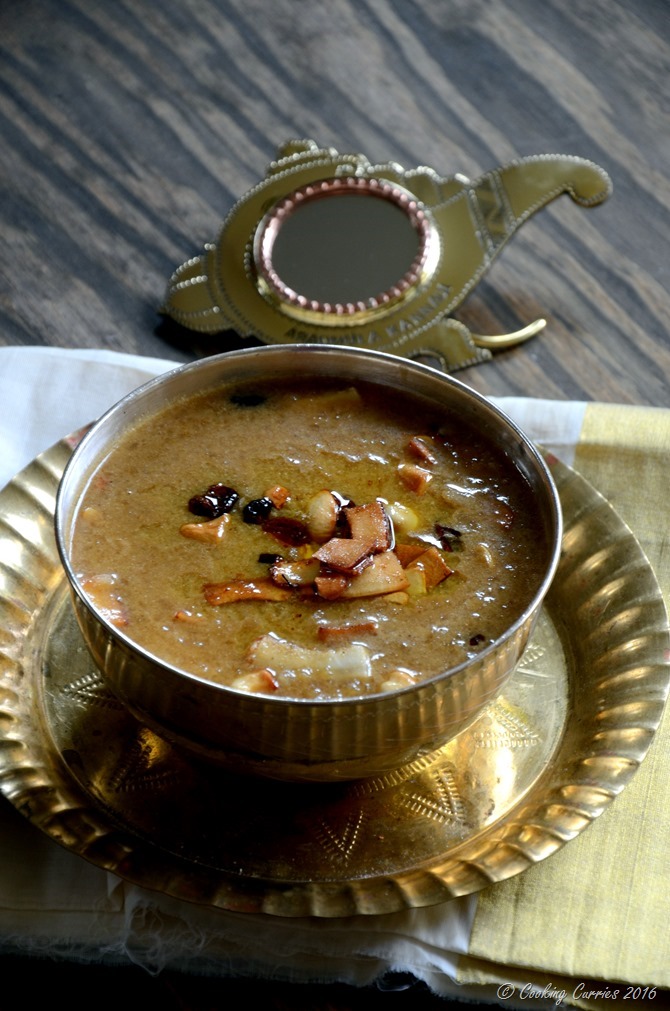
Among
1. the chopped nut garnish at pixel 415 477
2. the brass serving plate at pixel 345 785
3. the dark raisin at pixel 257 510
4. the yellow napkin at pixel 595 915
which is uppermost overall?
the dark raisin at pixel 257 510

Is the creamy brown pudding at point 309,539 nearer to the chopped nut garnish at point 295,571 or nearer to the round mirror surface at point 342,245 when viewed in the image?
the chopped nut garnish at point 295,571

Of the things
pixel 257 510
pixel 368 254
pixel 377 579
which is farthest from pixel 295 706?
pixel 368 254

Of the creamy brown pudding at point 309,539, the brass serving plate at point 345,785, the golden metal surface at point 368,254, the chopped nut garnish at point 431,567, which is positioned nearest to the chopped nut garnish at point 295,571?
the creamy brown pudding at point 309,539

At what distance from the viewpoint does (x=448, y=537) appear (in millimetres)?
1620

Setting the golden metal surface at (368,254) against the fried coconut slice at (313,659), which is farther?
the golden metal surface at (368,254)

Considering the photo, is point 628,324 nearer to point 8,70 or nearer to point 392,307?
point 392,307

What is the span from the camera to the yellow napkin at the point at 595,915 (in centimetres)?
147

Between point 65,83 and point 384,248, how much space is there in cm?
97

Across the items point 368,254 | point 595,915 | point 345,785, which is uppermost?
point 368,254

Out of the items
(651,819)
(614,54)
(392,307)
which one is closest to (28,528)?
(392,307)

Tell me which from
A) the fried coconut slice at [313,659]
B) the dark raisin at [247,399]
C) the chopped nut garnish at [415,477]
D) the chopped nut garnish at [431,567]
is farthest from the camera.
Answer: the dark raisin at [247,399]

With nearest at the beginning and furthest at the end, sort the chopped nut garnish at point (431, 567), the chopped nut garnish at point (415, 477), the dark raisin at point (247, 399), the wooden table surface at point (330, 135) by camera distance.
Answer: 1. the chopped nut garnish at point (431, 567)
2. the chopped nut garnish at point (415, 477)
3. the dark raisin at point (247, 399)
4. the wooden table surface at point (330, 135)

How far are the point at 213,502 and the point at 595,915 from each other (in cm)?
68

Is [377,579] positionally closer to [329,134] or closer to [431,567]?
[431,567]
